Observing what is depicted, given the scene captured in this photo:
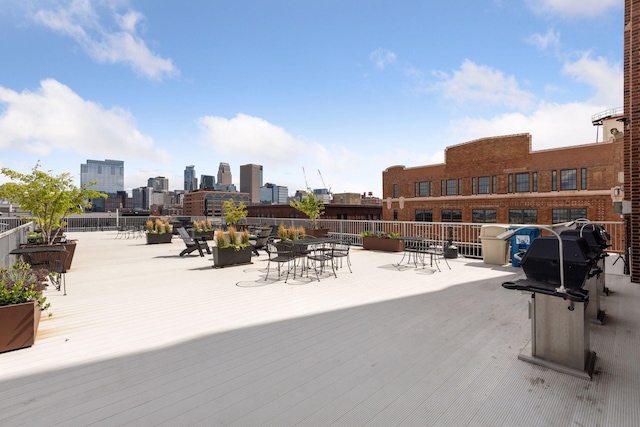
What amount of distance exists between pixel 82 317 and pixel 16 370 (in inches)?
68.7

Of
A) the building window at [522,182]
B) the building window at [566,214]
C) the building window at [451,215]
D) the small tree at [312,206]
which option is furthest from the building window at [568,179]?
the small tree at [312,206]

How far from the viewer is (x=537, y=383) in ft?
9.62

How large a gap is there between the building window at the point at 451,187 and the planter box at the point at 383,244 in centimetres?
3157

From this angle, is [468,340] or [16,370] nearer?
[16,370]

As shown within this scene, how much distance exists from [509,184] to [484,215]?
14.9 feet

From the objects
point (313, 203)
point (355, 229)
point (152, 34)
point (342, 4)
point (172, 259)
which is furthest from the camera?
point (313, 203)

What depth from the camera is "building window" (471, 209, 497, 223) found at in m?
36.8

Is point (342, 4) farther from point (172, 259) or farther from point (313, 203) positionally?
point (172, 259)

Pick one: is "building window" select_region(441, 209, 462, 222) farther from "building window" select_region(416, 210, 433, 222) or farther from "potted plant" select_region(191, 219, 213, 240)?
"potted plant" select_region(191, 219, 213, 240)

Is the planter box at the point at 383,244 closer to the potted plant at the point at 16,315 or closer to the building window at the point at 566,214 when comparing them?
the potted plant at the point at 16,315

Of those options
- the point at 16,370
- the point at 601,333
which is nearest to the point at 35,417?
the point at 16,370

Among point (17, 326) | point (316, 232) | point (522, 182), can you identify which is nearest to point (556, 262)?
point (17, 326)

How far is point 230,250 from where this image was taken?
9375mm

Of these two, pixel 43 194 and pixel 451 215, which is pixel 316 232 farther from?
pixel 451 215
